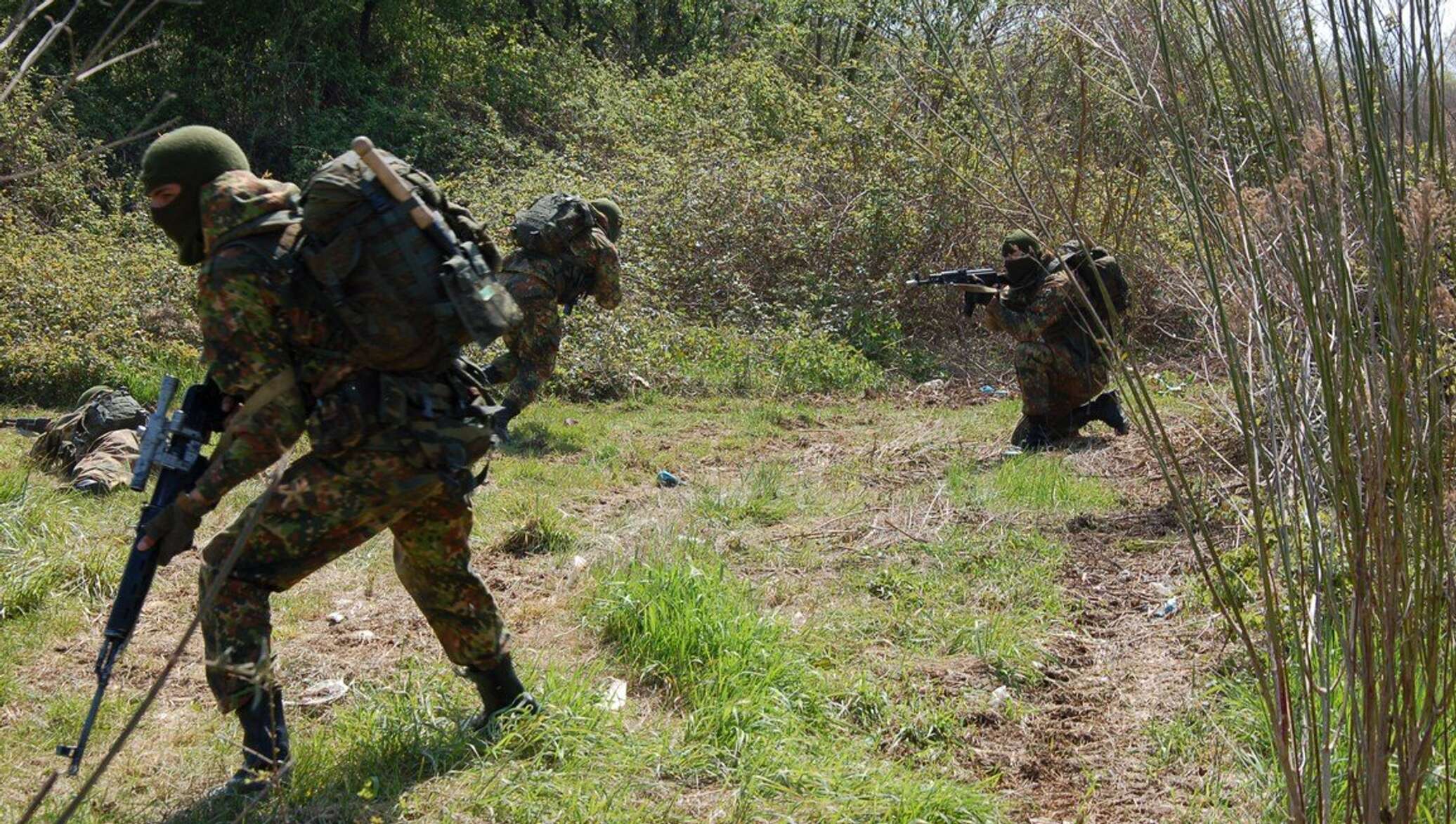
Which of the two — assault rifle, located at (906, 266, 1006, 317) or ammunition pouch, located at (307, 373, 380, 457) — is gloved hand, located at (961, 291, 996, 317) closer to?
assault rifle, located at (906, 266, 1006, 317)

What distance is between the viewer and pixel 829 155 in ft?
46.1

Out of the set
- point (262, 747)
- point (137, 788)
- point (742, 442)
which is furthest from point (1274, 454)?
point (742, 442)

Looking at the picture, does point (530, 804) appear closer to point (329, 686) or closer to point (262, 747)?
point (262, 747)

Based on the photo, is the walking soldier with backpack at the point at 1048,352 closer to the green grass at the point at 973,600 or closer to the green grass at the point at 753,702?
the green grass at the point at 973,600

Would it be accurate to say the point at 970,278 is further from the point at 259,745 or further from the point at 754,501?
the point at 259,745

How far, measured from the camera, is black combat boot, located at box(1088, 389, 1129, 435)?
8172mm

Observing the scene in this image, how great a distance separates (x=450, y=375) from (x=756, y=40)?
17.5 metres

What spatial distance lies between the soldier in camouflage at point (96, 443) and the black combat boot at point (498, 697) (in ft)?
11.4

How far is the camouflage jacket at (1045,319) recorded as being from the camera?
798 cm

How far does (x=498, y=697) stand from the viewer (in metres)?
3.74

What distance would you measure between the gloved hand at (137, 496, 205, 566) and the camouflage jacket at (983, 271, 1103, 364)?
230 inches

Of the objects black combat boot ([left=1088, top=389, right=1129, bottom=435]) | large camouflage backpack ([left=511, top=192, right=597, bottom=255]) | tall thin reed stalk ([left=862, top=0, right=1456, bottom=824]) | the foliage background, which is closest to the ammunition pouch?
tall thin reed stalk ([left=862, top=0, right=1456, bottom=824])

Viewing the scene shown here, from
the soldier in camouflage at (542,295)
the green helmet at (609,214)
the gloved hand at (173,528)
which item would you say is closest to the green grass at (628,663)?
the gloved hand at (173,528)

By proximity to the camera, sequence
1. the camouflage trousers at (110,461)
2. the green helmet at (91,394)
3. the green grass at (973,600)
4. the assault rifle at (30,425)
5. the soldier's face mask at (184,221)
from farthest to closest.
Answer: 1. the green helmet at (91,394)
2. the assault rifle at (30,425)
3. the camouflage trousers at (110,461)
4. the green grass at (973,600)
5. the soldier's face mask at (184,221)
